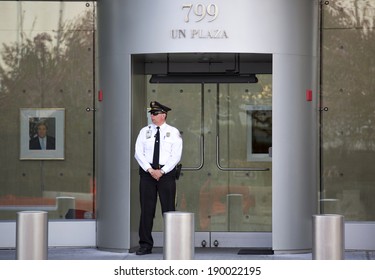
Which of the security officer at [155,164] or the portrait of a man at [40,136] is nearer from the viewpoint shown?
the security officer at [155,164]

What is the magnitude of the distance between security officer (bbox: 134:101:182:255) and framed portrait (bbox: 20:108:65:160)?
1.63 metres

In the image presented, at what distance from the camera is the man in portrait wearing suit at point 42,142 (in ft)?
47.5

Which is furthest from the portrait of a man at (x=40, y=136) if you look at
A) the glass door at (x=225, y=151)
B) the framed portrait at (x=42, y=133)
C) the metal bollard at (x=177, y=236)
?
the metal bollard at (x=177, y=236)

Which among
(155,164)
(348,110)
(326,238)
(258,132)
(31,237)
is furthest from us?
(258,132)

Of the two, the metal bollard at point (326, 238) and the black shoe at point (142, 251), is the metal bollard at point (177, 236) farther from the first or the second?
the black shoe at point (142, 251)

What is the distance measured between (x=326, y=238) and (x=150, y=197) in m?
3.67

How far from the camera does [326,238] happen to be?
396 inches

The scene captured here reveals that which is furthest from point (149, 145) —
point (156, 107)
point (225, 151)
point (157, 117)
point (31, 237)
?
point (31, 237)

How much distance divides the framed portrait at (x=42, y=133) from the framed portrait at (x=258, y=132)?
2480 mm

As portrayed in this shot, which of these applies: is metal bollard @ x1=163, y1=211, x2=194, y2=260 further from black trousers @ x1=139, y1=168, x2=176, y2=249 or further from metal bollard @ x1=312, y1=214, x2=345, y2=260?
black trousers @ x1=139, y1=168, x2=176, y2=249

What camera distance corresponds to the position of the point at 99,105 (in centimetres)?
1396

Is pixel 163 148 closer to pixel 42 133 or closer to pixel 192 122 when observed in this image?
pixel 192 122

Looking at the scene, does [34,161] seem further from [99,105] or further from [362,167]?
[362,167]
